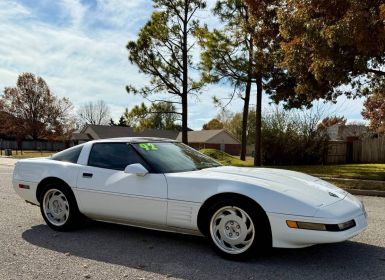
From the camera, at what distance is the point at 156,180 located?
518 centimetres

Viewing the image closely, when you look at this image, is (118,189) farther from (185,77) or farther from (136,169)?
(185,77)

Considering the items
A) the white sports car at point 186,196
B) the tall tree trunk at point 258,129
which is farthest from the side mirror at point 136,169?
the tall tree trunk at point 258,129

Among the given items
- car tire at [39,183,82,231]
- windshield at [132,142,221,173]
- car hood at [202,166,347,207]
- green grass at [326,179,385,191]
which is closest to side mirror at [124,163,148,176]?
windshield at [132,142,221,173]

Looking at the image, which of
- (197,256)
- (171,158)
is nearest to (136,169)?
(171,158)

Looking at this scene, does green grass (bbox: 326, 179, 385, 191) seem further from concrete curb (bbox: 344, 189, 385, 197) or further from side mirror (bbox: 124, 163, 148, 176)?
side mirror (bbox: 124, 163, 148, 176)

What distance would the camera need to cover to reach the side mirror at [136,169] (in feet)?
17.0

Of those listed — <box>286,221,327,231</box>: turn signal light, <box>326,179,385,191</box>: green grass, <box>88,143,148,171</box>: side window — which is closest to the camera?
<box>286,221,327,231</box>: turn signal light

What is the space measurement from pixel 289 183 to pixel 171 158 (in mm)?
1614

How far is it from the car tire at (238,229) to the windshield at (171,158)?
0.92m

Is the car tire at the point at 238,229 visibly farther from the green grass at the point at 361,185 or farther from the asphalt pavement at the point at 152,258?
the green grass at the point at 361,185

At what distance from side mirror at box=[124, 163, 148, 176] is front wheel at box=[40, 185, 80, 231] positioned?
3.93 ft

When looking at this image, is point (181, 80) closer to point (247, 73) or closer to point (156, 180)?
point (247, 73)

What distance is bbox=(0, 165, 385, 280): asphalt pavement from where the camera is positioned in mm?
4262

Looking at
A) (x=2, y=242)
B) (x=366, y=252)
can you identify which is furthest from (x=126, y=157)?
(x=366, y=252)
